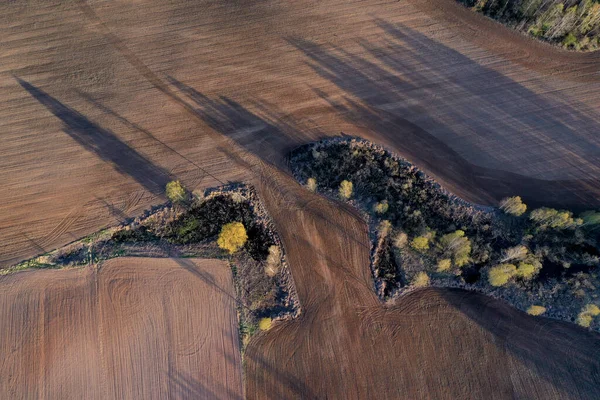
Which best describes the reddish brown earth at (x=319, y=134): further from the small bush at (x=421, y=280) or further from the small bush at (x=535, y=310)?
the small bush at (x=421, y=280)

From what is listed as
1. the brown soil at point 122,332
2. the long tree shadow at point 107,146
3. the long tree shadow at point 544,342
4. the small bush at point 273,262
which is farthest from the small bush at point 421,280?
the long tree shadow at point 107,146

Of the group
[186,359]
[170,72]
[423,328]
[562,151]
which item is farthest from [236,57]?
[562,151]

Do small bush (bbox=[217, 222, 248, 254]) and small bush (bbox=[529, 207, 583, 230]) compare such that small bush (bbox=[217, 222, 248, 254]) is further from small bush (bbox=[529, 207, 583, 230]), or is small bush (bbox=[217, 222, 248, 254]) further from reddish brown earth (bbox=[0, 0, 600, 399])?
small bush (bbox=[529, 207, 583, 230])

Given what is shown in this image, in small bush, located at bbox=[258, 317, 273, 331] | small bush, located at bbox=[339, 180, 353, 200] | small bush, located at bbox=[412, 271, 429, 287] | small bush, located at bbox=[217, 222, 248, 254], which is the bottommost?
small bush, located at bbox=[258, 317, 273, 331]

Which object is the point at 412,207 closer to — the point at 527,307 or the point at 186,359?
the point at 527,307

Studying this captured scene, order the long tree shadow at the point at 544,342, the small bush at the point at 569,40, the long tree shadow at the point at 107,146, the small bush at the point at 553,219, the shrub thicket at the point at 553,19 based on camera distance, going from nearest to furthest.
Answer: the long tree shadow at the point at 544,342 < the small bush at the point at 553,219 < the long tree shadow at the point at 107,146 < the shrub thicket at the point at 553,19 < the small bush at the point at 569,40

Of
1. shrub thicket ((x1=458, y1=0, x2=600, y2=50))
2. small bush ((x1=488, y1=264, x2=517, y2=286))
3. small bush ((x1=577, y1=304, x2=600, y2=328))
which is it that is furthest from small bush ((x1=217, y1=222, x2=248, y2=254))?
shrub thicket ((x1=458, y1=0, x2=600, y2=50))
